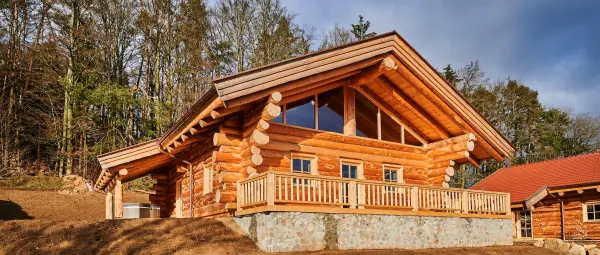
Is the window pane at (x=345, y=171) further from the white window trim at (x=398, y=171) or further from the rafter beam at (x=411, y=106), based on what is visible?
the rafter beam at (x=411, y=106)

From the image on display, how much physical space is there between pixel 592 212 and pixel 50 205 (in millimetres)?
24418

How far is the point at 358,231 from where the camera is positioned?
1234cm

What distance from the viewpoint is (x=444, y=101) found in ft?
51.3

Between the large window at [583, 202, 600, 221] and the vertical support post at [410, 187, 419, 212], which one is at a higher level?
the vertical support post at [410, 187, 419, 212]

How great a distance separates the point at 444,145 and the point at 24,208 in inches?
754

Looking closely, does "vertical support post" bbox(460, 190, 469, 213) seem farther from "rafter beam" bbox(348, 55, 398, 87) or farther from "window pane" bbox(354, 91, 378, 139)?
"rafter beam" bbox(348, 55, 398, 87)

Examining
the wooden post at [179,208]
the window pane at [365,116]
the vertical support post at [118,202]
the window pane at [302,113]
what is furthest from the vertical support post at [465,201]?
the vertical support post at [118,202]

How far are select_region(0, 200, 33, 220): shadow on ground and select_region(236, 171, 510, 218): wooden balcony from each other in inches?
566

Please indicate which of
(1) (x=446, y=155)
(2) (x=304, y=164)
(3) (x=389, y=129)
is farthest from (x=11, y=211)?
(1) (x=446, y=155)

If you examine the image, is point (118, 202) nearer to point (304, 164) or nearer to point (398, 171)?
point (304, 164)

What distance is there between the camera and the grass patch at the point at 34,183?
27.0 m

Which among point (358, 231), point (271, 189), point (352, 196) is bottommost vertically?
point (358, 231)

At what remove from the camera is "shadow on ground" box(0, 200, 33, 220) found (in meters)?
21.4

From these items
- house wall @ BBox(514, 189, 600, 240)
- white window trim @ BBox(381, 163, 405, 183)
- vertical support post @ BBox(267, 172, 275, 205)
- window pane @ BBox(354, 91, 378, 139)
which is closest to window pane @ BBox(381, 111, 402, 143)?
window pane @ BBox(354, 91, 378, 139)
